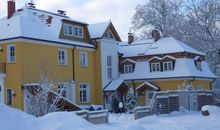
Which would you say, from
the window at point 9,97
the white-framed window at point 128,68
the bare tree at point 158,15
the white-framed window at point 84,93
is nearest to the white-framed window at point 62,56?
the white-framed window at point 84,93

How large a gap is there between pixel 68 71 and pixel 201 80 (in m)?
14.4

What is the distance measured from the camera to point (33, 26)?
3372 centimetres

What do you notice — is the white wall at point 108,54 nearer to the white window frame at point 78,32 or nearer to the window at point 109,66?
the window at point 109,66

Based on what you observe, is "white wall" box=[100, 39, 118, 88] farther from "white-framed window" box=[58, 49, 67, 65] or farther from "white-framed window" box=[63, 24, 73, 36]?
"white-framed window" box=[58, 49, 67, 65]

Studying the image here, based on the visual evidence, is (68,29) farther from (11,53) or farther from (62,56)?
(11,53)

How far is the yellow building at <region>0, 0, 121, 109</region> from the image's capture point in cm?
3173

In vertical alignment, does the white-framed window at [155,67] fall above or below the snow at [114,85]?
above

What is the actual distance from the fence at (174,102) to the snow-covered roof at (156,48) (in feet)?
21.1

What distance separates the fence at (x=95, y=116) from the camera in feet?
73.2

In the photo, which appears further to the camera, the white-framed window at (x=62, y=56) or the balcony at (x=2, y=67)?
the white-framed window at (x=62, y=56)

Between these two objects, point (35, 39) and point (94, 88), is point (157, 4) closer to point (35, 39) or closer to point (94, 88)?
point (94, 88)

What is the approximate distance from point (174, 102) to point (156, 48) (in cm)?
1147

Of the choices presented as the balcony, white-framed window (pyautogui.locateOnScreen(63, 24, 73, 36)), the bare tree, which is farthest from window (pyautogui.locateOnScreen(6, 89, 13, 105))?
the bare tree

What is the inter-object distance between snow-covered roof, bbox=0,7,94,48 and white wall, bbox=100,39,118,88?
150 cm
